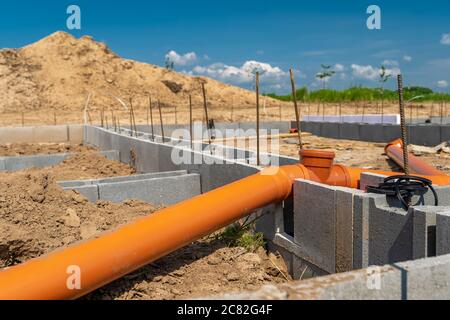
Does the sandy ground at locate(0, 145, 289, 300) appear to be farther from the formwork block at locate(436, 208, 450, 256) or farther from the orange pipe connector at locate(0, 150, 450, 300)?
the formwork block at locate(436, 208, 450, 256)

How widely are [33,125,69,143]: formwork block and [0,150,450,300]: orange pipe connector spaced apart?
15711 millimetres

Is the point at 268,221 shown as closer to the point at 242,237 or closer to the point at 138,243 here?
the point at 242,237

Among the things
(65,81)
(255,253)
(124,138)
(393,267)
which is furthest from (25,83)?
(393,267)

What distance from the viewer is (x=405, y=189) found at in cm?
374

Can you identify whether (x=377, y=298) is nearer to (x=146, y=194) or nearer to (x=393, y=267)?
(x=393, y=267)

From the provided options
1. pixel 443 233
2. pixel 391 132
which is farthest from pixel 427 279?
pixel 391 132

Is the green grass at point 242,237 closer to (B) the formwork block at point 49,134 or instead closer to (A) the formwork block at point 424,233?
(A) the formwork block at point 424,233

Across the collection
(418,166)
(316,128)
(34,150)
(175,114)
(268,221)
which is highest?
(175,114)

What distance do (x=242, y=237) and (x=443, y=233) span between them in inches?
104

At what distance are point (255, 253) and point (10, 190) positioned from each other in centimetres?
344

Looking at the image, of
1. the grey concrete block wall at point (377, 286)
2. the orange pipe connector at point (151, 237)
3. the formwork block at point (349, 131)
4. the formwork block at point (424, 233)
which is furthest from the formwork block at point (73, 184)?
the formwork block at point (349, 131)

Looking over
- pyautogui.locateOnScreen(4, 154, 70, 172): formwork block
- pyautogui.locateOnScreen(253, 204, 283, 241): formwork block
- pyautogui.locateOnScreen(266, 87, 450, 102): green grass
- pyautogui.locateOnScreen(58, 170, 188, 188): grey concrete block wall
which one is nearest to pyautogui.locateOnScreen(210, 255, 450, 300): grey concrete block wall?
pyautogui.locateOnScreen(253, 204, 283, 241): formwork block

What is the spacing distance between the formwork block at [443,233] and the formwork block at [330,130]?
13792 millimetres

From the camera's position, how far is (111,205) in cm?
657
